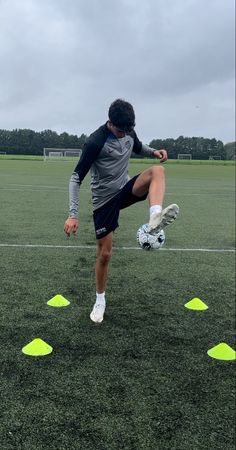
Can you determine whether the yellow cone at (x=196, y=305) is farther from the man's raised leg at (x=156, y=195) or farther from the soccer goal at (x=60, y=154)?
the soccer goal at (x=60, y=154)

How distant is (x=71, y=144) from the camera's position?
6525 centimetres

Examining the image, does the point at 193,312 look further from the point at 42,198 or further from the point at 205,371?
the point at 42,198

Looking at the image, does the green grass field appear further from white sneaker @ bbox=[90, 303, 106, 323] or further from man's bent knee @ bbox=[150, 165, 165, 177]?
man's bent knee @ bbox=[150, 165, 165, 177]

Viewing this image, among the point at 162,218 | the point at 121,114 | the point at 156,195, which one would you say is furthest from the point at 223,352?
the point at 121,114

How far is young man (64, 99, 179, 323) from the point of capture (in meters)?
4.42

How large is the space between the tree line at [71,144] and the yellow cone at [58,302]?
4949 cm

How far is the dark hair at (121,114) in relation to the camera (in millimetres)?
4395

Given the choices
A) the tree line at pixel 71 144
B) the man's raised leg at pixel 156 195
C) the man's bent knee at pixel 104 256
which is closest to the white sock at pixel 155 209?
the man's raised leg at pixel 156 195

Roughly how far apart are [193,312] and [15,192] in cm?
1418

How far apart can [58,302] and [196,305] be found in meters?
1.50

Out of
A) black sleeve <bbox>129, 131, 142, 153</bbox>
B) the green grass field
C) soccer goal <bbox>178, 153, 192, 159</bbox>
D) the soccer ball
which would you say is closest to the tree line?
soccer goal <bbox>178, 153, 192, 159</bbox>

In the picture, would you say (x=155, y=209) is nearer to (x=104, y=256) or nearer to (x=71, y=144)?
(x=104, y=256)

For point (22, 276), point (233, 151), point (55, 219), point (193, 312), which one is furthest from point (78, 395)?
point (233, 151)

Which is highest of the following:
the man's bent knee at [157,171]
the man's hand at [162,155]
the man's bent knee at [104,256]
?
the man's hand at [162,155]
